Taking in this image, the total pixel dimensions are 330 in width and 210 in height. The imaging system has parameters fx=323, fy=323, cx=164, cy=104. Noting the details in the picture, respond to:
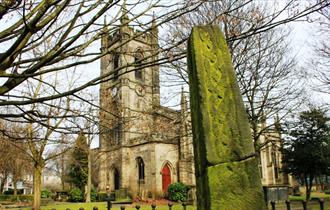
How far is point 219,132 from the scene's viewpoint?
3594 millimetres

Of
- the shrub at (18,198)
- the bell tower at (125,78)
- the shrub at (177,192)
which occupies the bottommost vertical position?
the shrub at (18,198)

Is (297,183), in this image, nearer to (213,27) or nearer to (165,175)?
(165,175)

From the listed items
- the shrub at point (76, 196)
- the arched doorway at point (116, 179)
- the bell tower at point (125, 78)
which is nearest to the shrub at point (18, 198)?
the shrub at point (76, 196)

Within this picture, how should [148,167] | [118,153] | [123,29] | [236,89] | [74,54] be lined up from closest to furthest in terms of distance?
[236,89] → [74,54] → [123,29] → [148,167] → [118,153]

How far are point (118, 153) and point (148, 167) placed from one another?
5.47m

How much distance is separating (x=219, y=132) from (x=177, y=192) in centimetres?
2358

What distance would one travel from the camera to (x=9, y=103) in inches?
170

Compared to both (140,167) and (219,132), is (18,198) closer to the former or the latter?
(140,167)

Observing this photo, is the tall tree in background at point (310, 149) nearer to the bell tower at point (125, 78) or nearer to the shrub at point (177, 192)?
the shrub at point (177, 192)

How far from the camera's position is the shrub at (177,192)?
2589 centimetres

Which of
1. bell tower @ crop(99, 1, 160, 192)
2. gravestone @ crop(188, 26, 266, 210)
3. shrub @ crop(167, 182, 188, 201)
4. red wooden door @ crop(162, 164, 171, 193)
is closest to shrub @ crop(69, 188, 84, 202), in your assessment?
red wooden door @ crop(162, 164, 171, 193)

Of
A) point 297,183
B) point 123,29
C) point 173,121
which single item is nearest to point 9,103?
point 123,29

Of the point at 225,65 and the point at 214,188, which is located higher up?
the point at 225,65

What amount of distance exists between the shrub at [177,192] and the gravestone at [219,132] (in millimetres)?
23037
